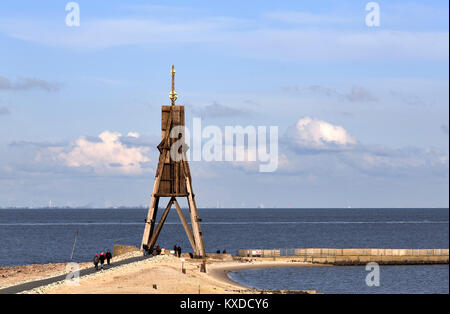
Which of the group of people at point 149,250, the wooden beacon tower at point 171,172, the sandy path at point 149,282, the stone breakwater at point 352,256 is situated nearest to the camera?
the sandy path at point 149,282

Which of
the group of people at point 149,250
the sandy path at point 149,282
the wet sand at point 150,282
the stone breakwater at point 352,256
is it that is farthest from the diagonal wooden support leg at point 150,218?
the stone breakwater at point 352,256

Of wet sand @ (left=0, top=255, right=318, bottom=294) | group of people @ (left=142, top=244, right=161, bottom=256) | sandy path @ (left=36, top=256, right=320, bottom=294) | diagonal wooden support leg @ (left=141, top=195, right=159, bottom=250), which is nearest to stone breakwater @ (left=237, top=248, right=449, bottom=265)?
diagonal wooden support leg @ (left=141, top=195, right=159, bottom=250)

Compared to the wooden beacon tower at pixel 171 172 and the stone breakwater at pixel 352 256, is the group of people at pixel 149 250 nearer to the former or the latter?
→ the wooden beacon tower at pixel 171 172

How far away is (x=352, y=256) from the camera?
88.1 m

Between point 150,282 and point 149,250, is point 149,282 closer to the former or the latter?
point 150,282

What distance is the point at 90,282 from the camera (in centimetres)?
4528

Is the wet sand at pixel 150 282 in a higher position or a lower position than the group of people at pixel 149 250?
lower

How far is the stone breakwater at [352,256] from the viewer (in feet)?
277

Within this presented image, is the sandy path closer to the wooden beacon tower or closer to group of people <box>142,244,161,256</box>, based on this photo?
group of people <box>142,244,161,256</box>

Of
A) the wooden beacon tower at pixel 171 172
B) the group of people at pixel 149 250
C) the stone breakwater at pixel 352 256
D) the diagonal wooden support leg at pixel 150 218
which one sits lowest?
the stone breakwater at pixel 352 256

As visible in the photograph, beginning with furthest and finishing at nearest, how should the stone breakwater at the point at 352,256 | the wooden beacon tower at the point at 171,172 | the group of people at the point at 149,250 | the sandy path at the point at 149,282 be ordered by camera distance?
1. the stone breakwater at the point at 352,256
2. the wooden beacon tower at the point at 171,172
3. the group of people at the point at 149,250
4. the sandy path at the point at 149,282

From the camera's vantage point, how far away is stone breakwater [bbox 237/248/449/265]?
277 feet
